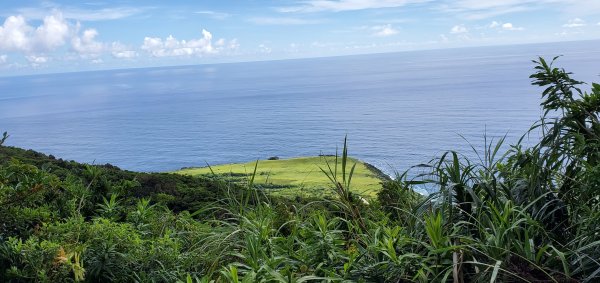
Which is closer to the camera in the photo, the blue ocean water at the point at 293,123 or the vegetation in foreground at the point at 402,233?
the vegetation in foreground at the point at 402,233

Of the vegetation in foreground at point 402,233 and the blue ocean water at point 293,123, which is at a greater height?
the vegetation in foreground at point 402,233

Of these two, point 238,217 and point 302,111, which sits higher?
point 238,217

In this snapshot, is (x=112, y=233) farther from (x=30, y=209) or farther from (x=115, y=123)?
(x=115, y=123)

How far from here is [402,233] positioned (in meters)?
1.92

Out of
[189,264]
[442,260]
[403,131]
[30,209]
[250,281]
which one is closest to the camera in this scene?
[250,281]

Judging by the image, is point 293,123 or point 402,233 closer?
point 402,233

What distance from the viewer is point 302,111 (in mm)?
67625

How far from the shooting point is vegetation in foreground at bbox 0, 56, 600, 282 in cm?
160

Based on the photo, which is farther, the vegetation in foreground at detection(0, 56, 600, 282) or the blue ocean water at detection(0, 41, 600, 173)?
the blue ocean water at detection(0, 41, 600, 173)

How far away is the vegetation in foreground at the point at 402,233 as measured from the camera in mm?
1599

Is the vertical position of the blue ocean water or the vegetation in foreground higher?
the vegetation in foreground

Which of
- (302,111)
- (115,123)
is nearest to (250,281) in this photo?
(302,111)

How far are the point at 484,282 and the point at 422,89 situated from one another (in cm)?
8299

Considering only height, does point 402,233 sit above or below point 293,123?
above
